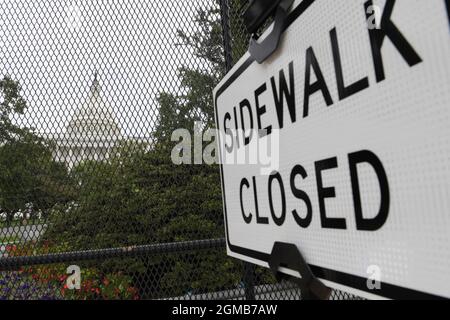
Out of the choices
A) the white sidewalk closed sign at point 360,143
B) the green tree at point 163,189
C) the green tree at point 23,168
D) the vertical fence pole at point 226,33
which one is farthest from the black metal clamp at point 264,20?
the green tree at point 23,168

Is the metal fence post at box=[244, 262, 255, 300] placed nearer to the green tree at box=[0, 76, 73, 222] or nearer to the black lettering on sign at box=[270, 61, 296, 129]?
the green tree at box=[0, 76, 73, 222]

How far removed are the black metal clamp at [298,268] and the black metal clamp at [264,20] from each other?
337 mm

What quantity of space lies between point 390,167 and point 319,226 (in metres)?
0.17

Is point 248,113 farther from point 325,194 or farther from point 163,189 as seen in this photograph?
point 163,189

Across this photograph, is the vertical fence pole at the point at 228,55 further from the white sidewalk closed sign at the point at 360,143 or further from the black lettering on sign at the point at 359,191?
the black lettering on sign at the point at 359,191

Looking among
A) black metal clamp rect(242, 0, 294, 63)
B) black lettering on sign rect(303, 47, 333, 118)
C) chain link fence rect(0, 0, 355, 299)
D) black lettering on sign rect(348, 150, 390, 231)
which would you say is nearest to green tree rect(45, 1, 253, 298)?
chain link fence rect(0, 0, 355, 299)

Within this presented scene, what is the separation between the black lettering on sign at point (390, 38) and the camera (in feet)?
1.21

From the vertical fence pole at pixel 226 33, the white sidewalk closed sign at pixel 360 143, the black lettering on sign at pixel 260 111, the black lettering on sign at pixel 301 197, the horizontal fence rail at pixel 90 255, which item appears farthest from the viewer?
the vertical fence pole at pixel 226 33

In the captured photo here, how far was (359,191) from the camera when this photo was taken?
1.49 ft

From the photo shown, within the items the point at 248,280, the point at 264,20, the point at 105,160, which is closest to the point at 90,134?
the point at 105,160

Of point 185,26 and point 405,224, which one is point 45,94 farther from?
point 405,224

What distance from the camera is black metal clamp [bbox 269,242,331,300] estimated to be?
54cm

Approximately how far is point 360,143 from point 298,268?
0.23m
